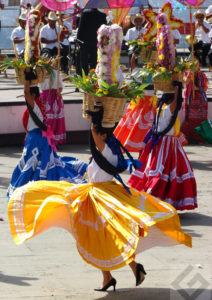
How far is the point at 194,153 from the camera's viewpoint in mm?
11656

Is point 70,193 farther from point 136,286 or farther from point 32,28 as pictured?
point 32,28

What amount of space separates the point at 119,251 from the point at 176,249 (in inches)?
66.2

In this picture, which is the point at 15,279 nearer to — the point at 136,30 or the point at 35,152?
the point at 35,152

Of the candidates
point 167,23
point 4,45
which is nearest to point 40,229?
point 167,23

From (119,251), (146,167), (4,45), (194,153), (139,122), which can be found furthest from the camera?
(4,45)

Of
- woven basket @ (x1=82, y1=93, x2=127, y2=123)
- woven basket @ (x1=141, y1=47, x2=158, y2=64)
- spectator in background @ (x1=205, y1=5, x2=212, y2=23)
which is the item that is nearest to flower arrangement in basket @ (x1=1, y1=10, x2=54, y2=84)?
woven basket @ (x1=141, y1=47, x2=158, y2=64)

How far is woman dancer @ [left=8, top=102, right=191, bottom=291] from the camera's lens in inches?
199

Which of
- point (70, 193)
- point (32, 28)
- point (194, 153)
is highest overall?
point (32, 28)

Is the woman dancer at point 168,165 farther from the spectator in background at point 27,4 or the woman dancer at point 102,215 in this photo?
the spectator in background at point 27,4

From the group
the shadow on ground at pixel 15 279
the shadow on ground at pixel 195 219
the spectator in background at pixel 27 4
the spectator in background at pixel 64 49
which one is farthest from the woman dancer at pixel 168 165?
the spectator in background at pixel 27 4

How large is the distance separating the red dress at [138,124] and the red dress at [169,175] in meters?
2.80

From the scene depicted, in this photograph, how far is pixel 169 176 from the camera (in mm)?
7855

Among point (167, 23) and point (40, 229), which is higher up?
point (167, 23)

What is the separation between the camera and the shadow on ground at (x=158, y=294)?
5273mm
